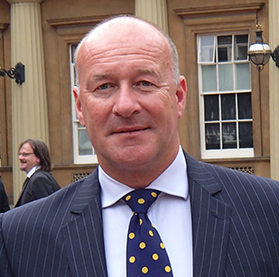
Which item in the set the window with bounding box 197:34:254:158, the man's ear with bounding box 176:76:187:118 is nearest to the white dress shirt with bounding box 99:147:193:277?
the man's ear with bounding box 176:76:187:118

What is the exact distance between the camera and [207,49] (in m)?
12.3

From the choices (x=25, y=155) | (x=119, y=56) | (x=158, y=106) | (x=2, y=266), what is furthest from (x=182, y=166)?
(x=25, y=155)

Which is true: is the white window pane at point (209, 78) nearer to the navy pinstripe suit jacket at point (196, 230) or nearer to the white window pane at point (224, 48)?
the white window pane at point (224, 48)

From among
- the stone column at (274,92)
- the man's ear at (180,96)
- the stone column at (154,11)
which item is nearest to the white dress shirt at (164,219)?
the man's ear at (180,96)

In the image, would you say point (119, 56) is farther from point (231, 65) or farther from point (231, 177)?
point (231, 65)

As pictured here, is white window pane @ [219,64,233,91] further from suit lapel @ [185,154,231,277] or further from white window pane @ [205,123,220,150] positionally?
suit lapel @ [185,154,231,277]

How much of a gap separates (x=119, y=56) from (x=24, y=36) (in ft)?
35.9

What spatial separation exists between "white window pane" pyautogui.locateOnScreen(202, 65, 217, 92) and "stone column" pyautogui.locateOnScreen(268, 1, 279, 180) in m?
1.31

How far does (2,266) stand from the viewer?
83.8 inches

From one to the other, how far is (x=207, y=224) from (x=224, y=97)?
409 inches

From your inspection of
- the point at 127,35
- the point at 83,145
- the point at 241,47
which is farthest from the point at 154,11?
the point at 127,35

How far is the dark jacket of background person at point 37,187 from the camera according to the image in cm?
630

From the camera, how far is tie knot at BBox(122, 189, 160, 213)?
2082 millimetres

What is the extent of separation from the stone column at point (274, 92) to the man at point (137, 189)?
30.3 ft
